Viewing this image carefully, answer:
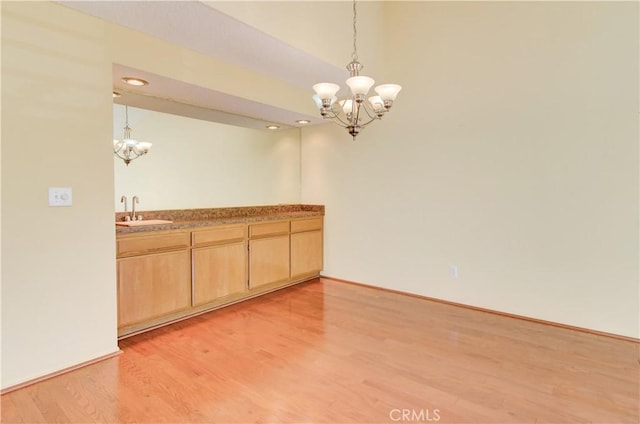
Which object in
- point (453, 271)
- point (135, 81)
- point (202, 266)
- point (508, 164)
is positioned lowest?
point (453, 271)

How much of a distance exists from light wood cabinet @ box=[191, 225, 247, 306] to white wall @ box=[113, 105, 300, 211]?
612 mm

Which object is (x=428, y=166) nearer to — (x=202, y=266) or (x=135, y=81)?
(x=202, y=266)

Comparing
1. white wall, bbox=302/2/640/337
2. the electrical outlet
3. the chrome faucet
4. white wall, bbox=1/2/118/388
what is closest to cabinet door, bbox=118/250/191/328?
white wall, bbox=1/2/118/388

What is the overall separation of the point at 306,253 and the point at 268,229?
71 cm

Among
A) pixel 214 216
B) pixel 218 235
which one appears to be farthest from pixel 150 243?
pixel 214 216

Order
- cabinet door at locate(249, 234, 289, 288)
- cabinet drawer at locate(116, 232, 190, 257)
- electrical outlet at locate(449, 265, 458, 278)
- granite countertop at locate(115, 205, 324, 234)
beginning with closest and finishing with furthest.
Answer: cabinet drawer at locate(116, 232, 190, 257), granite countertop at locate(115, 205, 324, 234), electrical outlet at locate(449, 265, 458, 278), cabinet door at locate(249, 234, 289, 288)

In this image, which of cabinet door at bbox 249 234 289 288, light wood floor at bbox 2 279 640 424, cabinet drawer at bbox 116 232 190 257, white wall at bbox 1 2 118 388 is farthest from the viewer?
cabinet door at bbox 249 234 289 288

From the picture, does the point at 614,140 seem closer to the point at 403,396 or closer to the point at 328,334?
the point at 403,396

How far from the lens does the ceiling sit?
223cm

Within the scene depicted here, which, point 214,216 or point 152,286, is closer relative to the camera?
point 152,286

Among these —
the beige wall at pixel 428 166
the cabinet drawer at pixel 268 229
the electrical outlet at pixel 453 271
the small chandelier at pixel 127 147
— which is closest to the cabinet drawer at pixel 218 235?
the cabinet drawer at pixel 268 229

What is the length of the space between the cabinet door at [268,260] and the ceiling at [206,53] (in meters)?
1.43

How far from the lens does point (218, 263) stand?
334 cm

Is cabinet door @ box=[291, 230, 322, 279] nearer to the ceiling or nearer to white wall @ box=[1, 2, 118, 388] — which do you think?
the ceiling
